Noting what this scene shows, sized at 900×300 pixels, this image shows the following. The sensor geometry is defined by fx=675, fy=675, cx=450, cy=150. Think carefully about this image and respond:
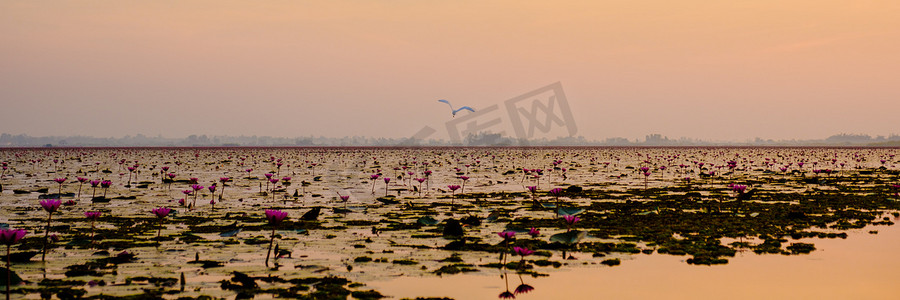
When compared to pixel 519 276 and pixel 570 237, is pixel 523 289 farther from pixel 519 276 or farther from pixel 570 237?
pixel 570 237

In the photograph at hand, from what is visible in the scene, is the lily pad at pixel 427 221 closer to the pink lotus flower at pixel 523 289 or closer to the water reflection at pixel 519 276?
the water reflection at pixel 519 276

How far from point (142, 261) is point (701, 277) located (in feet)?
25.1

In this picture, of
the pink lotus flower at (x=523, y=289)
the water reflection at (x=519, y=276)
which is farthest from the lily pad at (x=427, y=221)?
the pink lotus flower at (x=523, y=289)

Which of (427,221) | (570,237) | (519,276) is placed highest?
(570,237)

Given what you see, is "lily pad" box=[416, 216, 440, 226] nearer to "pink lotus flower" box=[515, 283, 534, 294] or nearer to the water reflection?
the water reflection

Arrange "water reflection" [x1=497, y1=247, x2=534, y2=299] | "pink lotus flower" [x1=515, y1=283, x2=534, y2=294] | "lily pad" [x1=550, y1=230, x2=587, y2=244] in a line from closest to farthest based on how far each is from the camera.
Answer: "water reflection" [x1=497, y1=247, x2=534, y2=299] < "pink lotus flower" [x1=515, y1=283, x2=534, y2=294] < "lily pad" [x1=550, y1=230, x2=587, y2=244]

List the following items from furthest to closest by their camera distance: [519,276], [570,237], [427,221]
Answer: [427,221]
[570,237]
[519,276]

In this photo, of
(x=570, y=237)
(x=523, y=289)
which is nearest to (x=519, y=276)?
(x=523, y=289)

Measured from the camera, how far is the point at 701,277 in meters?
8.66

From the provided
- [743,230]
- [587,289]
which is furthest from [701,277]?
[743,230]

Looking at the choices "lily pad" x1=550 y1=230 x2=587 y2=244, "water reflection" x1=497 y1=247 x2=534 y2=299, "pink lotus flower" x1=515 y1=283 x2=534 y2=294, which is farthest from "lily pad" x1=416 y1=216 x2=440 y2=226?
"pink lotus flower" x1=515 y1=283 x2=534 y2=294

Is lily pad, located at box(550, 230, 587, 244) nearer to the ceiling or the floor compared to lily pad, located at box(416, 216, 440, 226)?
nearer to the ceiling

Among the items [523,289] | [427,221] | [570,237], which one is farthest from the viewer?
[427,221]

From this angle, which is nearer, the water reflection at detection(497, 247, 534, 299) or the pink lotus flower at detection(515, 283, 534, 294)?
the water reflection at detection(497, 247, 534, 299)
